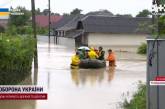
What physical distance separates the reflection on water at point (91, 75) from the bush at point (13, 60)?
201 centimetres

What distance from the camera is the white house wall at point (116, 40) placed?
55.6m

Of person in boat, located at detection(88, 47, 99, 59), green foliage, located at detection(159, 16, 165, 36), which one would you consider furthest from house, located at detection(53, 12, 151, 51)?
green foliage, located at detection(159, 16, 165, 36)

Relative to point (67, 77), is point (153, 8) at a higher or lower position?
higher

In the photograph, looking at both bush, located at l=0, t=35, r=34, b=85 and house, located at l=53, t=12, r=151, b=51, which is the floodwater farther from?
house, located at l=53, t=12, r=151, b=51

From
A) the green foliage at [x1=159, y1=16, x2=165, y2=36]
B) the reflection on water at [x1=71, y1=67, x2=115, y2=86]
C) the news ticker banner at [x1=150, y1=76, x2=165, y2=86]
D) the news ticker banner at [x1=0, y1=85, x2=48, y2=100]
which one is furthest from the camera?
the reflection on water at [x1=71, y1=67, x2=115, y2=86]

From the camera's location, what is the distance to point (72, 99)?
45.9 feet

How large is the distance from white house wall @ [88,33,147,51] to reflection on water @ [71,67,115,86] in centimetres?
2899

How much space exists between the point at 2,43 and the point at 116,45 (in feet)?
134

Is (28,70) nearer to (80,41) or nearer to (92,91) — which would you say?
(92,91)

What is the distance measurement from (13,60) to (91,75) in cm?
603

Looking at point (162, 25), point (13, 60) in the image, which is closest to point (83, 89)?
point (13, 60)

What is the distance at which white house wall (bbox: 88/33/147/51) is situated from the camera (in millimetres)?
55594

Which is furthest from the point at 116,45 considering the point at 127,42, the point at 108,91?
the point at 108,91

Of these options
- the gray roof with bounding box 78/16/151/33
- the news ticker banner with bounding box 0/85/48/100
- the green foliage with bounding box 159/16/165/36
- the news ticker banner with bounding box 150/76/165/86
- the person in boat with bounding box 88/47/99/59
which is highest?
the gray roof with bounding box 78/16/151/33
